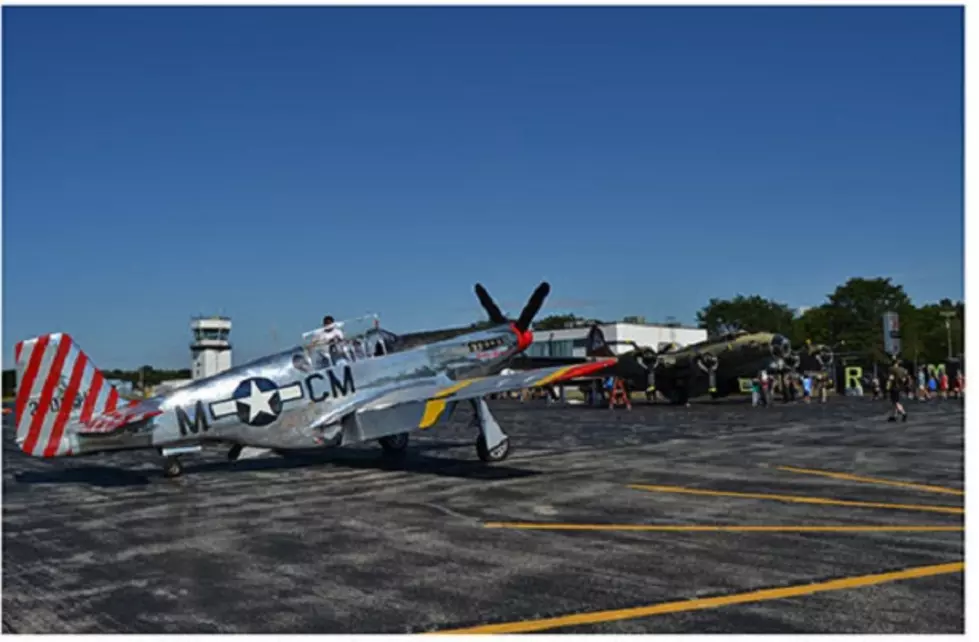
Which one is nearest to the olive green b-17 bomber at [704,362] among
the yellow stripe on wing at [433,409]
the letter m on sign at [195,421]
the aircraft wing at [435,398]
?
the aircraft wing at [435,398]

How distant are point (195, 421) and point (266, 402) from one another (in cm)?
131

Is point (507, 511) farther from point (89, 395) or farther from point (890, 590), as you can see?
point (89, 395)

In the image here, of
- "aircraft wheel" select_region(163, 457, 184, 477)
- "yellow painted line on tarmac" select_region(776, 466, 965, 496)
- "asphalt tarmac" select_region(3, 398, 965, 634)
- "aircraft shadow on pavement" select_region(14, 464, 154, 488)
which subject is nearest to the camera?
"asphalt tarmac" select_region(3, 398, 965, 634)

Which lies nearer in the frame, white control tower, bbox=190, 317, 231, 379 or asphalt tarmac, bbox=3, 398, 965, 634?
asphalt tarmac, bbox=3, 398, 965, 634

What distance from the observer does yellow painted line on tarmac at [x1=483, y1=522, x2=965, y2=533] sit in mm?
9680

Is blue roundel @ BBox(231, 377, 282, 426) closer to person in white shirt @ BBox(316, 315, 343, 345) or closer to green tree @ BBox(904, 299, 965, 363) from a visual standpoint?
person in white shirt @ BBox(316, 315, 343, 345)

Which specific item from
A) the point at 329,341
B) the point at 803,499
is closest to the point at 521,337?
the point at 329,341

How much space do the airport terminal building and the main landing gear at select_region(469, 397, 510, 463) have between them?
97471 millimetres

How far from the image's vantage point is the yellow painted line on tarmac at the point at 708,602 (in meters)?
6.31

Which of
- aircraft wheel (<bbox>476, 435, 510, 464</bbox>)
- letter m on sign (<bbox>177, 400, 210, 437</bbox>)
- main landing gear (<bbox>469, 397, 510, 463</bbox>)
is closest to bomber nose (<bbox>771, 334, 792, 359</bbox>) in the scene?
main landing gear (<bbox>469, 397, 510, 463</bbox>)

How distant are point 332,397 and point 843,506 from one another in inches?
374

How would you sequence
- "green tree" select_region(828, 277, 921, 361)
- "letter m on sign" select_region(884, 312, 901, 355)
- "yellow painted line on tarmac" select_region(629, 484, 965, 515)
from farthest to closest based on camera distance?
1. "green tree" select_region(828, 277, 921, 361)
2. "letter m on sign" select_region(884, 312, 901, 355)
3. "yellow painted line on tarmac" select_region(629, 484, 965, 515)

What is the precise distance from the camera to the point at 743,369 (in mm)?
43094

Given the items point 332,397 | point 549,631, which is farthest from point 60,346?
point 549,631
